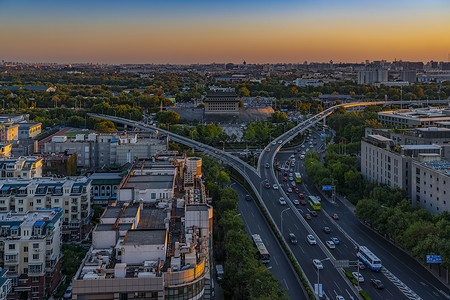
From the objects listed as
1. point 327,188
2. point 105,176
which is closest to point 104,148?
point 105,176

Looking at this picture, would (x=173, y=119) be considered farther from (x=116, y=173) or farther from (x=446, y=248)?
(x=446, y=248)

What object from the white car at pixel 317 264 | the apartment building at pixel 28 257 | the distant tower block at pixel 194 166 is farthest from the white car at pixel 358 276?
the apartment building at pixel 28 257

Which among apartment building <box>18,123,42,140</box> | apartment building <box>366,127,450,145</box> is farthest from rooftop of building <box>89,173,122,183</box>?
apartment building <box>366,127,450,145</box>

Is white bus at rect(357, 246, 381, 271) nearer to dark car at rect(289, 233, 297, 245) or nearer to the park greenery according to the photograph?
dark car at rect(289, 233, 297, 245)

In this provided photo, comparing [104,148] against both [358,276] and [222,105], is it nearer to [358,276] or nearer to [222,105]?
[358,276]

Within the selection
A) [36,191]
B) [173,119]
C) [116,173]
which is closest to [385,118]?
[173,119]

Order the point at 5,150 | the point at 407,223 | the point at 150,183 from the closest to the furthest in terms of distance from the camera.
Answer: the point at 150,183 < the point at 407,223 < the point at 5,150
